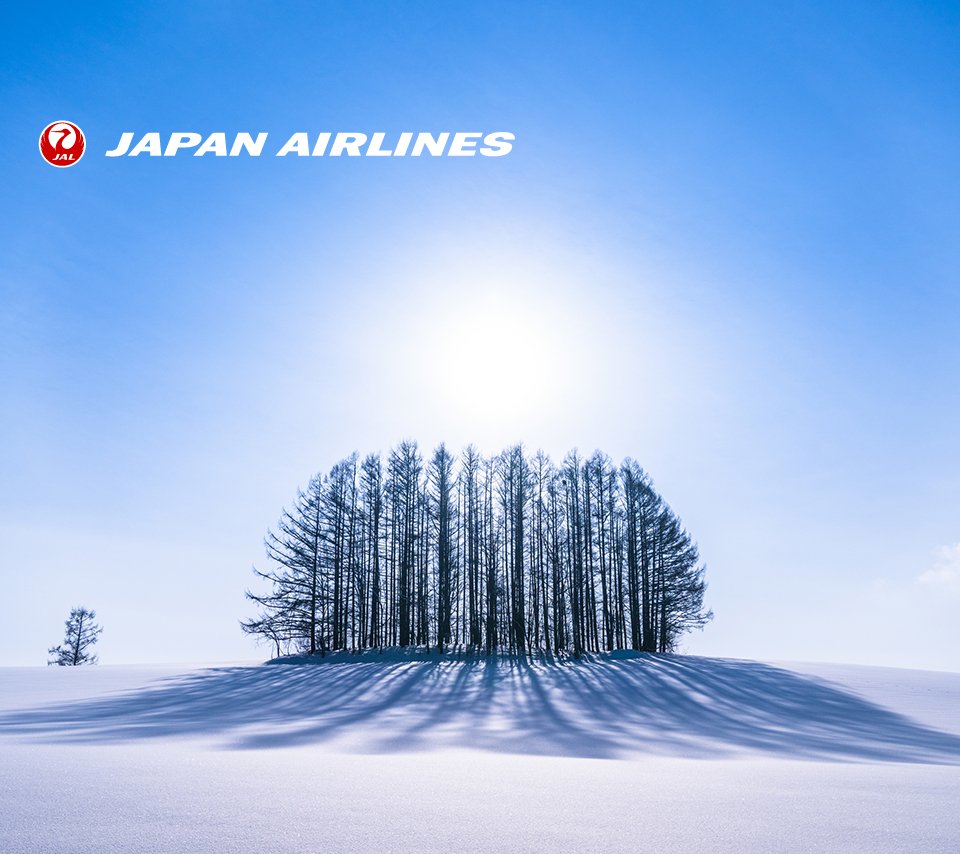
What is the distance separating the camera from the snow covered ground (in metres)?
3.36

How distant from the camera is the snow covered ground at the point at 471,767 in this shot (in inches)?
132

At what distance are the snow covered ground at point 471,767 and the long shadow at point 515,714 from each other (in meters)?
0.09

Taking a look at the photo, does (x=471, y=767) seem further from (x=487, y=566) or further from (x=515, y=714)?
(x=487, y=566)

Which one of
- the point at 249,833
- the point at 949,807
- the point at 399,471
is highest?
the point at 399,471

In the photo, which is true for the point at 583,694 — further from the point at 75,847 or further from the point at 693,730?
the point at 75,847

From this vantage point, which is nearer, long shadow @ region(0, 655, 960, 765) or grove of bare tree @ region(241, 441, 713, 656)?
long shadow @ region(0, 655, 960, 765)

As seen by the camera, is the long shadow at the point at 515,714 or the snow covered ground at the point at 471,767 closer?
the snow covered ground at the point at 471,767

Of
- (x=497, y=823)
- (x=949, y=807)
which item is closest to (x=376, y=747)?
(x=497, y=823)

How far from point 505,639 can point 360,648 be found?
7.61m

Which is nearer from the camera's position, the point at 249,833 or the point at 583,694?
the point at 249,833

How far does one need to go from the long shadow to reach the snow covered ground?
0.09 m

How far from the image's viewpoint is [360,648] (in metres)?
29.3

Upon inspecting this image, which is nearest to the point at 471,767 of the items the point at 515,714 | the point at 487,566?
the point at 515,714

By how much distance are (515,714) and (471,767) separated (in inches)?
289
